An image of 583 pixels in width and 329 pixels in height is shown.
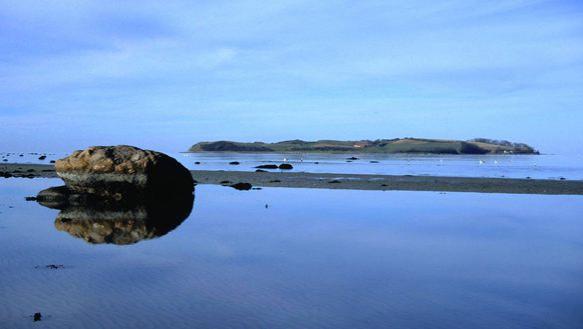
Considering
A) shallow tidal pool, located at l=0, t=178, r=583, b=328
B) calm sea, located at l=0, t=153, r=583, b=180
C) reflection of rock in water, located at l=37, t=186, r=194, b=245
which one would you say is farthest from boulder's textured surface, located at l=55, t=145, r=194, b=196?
calm sea, located at l=0, t=153, r=583, b=180

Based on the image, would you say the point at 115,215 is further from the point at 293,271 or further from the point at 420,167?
the point at 420,167

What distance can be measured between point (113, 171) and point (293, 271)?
572 inches

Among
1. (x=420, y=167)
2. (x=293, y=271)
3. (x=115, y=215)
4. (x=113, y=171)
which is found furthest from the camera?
(x=420, y=167)

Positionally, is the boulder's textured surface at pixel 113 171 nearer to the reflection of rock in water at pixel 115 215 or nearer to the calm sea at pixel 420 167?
the reflection of rock in water at pixel 115 215

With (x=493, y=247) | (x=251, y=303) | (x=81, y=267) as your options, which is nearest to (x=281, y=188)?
(x=493, y=247)

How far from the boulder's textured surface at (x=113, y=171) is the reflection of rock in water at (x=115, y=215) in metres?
0.45

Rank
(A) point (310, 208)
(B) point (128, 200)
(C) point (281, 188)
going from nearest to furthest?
(A) point (310, 208), (B) point (128, 200), (C) point (281, 188)

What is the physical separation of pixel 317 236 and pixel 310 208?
22.7 feet

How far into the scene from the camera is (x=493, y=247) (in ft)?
44.7

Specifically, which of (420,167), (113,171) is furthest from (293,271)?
(420,167)

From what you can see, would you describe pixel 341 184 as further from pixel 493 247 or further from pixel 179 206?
pixel 493 247

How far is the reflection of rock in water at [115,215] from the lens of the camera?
48.1 ft

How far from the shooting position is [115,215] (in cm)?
1870

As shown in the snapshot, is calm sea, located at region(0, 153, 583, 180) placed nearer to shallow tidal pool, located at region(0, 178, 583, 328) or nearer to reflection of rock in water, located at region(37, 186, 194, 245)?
reflection of rock in water, located at region(37, 186, 194, 245)
